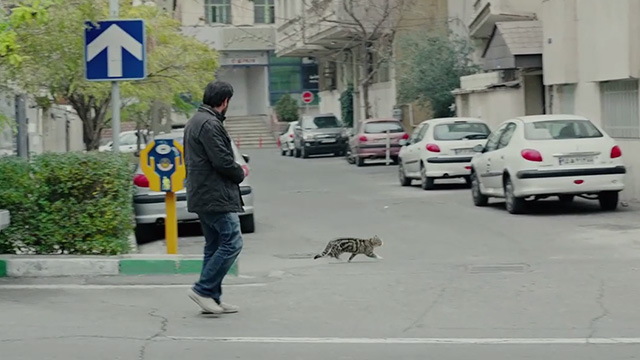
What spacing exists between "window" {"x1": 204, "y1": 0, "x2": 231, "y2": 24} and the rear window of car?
34072mm

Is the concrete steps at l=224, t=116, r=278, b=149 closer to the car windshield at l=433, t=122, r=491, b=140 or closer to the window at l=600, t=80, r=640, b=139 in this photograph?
the car windshield at l=433, t=122, r=491, b=140

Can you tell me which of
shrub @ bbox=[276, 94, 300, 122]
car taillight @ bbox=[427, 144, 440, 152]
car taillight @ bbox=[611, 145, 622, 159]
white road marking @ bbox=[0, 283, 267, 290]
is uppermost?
shrub @ bbox=[276, 94, 300, 122]

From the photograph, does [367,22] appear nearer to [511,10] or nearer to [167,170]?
[511,10]

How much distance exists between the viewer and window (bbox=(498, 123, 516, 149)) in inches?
750

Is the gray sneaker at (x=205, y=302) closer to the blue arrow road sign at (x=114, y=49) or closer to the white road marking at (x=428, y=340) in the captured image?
the white road marking at (x=428, y=340)

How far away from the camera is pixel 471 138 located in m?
25.2

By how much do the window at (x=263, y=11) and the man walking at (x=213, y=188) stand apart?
6290 centimetres

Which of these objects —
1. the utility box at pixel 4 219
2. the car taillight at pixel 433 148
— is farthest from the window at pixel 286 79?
the utility box at pixel 4 219

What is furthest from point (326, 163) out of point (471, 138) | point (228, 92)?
point (228, 92)

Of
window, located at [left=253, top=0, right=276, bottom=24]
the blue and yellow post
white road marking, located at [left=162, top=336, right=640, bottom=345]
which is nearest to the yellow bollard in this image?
the blue and yellow post

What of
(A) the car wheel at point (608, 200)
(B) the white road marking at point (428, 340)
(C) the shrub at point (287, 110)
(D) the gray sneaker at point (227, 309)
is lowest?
(B) the white road marking at point (428, 340)

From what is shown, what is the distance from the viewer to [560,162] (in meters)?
17.9

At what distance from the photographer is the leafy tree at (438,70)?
38.0 m

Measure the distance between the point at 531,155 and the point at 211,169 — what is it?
9653 millimetres
